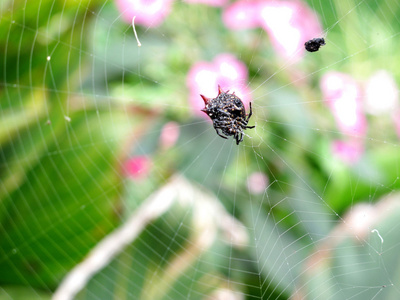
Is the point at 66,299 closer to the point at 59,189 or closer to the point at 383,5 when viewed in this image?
the point at 59,189

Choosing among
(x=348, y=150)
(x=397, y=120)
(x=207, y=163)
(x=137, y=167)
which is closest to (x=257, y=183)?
(x=207, y=163)

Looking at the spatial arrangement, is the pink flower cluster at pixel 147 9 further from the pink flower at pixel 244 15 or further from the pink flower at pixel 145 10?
the pink flower at pixel 244 15

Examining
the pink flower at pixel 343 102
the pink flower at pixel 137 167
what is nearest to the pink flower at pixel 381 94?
the pink flower at pixel 343 102

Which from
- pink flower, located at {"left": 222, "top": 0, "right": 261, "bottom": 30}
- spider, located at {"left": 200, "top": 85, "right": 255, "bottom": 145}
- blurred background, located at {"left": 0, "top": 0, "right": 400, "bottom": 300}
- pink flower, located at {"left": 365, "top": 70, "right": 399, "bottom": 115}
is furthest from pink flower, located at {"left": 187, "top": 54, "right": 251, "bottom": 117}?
pink flower, located at {"left": 365, "top": 70, "right": 399, "bottom": 115}

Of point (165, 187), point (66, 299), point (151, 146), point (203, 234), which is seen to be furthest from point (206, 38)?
point (66, 299)

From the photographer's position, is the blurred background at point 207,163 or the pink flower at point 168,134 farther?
the pink flower at point 168,134

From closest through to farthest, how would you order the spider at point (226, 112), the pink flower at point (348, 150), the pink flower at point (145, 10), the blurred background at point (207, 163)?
the spider at point (226, 112), the blurred background at point (207, 163), the pink flower at point (348, 150), the pink flower at point (145, 10)

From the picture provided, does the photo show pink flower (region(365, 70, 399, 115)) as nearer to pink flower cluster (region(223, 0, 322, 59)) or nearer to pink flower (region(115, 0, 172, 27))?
pink flower cluster (region(223, 0, 322, 59))

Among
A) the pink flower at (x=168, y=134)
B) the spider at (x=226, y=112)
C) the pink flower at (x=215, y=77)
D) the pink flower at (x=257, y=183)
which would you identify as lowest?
the spider at (x=226, y=112)
